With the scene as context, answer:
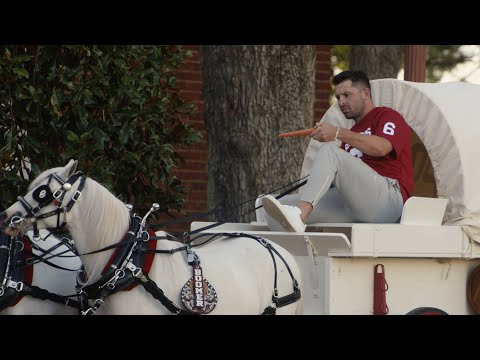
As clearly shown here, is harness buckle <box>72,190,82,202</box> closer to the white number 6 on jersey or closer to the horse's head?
the horse's head

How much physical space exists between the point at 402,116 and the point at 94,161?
85.8 inches

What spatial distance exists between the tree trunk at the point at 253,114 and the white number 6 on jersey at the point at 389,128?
81.2 inches

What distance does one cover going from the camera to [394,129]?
24.7ft

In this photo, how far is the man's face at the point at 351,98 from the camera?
7797 millimetres

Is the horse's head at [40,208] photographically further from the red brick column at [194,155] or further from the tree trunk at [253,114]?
the red brick column at [194,155]

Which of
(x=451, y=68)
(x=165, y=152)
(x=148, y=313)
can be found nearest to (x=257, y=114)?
(x=165, y=152)

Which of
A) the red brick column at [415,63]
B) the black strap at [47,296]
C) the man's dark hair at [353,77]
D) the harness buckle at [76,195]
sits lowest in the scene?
the black strap at [47,296]

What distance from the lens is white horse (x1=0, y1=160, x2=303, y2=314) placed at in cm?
575

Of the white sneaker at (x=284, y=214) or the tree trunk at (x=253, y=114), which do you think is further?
the tree trunk at (x=253, y=114)

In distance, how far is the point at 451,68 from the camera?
24188 millimetres

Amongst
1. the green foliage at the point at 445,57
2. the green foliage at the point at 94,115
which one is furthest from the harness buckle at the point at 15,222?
the green foliage at the point at 445,57

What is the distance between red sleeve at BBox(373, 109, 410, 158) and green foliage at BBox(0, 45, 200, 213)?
160 cm

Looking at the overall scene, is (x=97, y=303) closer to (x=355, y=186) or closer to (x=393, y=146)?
(x=355, y=186)

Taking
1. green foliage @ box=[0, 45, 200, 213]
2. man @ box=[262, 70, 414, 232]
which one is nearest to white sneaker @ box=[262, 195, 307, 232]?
man @ box=[262, 70, 414, 232]
